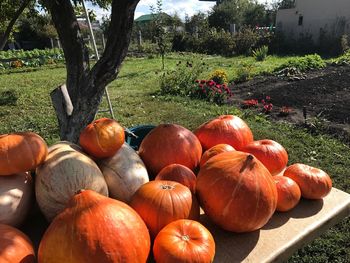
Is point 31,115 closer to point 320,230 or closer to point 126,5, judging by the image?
point 126,5

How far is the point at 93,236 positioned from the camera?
4.34 ft

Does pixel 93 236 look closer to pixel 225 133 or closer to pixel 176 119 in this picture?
pixel 225 133

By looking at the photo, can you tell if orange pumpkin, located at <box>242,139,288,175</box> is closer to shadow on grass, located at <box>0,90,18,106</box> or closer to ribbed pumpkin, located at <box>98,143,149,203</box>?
ribbed pumpkin, located at <box>98,143,149,203</box>

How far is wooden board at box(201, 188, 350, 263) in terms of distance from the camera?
5.23 ft

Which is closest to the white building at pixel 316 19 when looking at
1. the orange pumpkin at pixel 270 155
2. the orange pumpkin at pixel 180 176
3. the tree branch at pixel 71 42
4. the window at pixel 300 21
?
the window at pixel 300 21

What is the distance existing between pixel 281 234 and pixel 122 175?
886mm

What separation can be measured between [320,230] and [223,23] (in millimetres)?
32843

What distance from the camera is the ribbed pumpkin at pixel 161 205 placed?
5.23 ft

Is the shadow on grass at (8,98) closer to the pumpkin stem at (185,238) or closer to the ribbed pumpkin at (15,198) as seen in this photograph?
the ribbed pumpkin at (15,198)

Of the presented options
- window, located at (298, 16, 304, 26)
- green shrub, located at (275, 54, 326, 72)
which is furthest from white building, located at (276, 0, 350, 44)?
green shrub, located at (275, 54, 326, 72)

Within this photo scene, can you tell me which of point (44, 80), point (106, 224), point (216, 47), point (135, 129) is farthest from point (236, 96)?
point (216, 47)

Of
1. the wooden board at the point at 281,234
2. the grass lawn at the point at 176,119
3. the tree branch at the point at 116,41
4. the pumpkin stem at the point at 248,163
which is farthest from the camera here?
the grass lawn at the point at 176,119

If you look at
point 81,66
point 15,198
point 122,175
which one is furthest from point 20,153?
point 81,66

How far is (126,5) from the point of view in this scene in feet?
9.50
